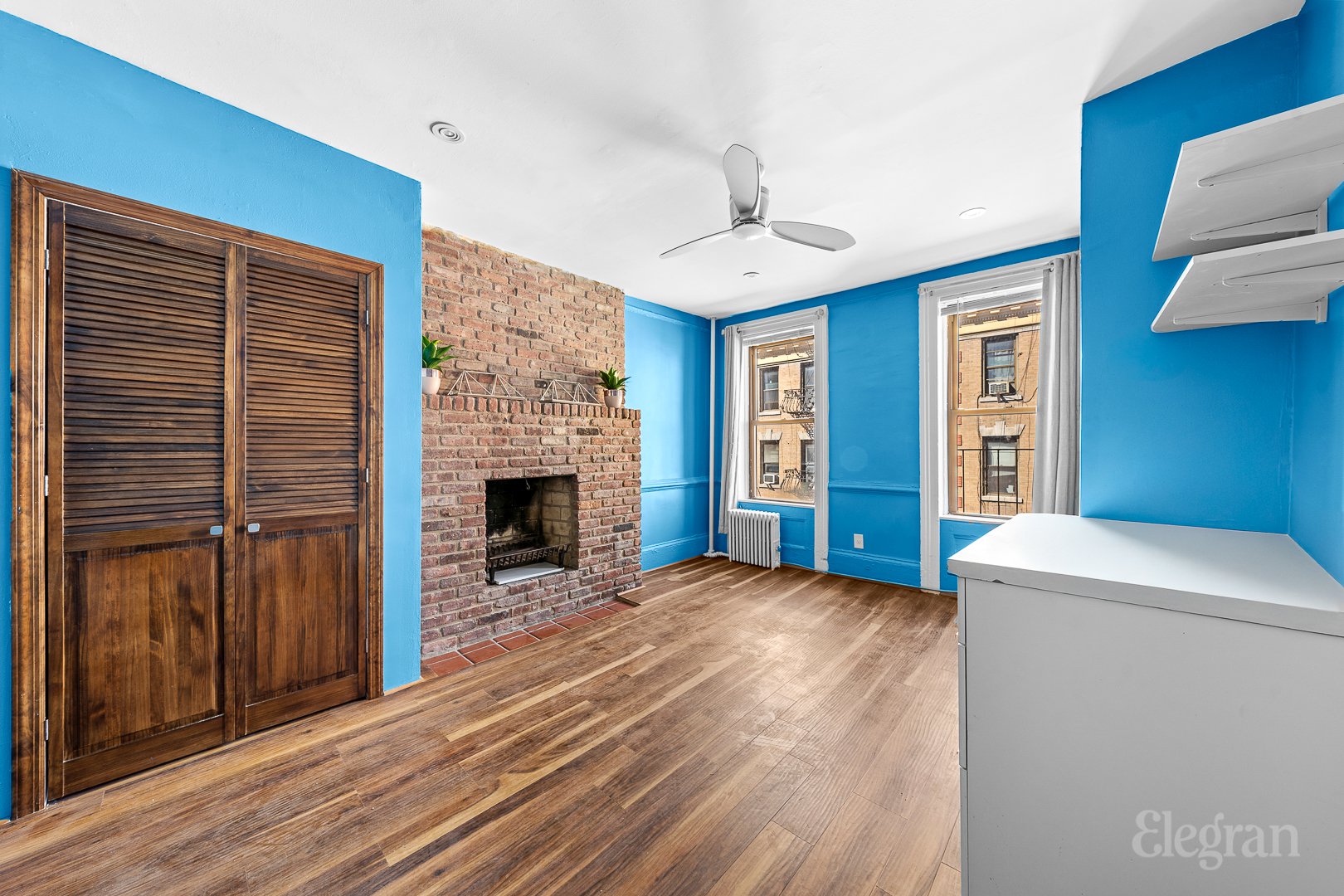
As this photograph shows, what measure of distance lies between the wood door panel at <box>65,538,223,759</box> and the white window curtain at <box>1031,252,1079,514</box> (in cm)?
458

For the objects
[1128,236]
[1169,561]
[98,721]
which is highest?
[1128,236]

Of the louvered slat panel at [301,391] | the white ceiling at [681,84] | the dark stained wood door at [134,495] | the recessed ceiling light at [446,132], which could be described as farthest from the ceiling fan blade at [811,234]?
the dark stained wood door at [134,495]

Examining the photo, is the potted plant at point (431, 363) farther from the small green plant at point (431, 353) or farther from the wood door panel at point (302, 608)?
the wood door panel at point (302, 608)

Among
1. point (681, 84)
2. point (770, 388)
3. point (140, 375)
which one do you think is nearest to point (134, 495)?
point (140, 375)

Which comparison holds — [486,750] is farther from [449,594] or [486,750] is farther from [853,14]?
[853,14]

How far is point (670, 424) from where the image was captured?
5.05 meters

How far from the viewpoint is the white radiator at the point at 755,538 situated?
4.86m

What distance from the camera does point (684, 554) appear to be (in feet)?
17.1

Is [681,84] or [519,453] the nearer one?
[681,84]

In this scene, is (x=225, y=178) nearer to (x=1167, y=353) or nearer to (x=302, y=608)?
(x=302, y=608)

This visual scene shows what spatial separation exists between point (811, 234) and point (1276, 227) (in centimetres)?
155

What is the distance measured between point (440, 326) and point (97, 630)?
210cm

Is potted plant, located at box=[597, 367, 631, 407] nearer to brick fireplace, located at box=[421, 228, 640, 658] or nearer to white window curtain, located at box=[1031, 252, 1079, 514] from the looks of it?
brick fireplace, located at box=[421, 228, 640, 658]

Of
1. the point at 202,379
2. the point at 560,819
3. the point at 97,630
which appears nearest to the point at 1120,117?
the point at 560,819
